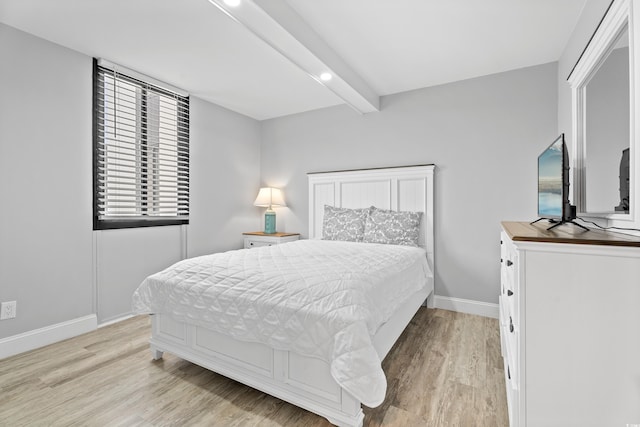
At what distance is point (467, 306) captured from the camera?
316 cm

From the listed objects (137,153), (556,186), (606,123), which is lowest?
(556,186)

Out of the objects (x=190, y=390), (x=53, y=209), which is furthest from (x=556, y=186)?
(x=53, y=209)

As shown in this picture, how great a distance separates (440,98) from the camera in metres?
3.30

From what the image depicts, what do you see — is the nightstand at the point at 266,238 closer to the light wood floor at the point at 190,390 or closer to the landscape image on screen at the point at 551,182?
the light wood floor at the point at 190,390

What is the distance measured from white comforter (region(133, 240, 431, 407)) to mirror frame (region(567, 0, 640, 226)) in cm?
123

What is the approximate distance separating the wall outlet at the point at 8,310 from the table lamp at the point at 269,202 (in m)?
2.58

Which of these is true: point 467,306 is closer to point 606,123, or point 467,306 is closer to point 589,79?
point 606,123

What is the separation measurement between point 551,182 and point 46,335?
12.6ft

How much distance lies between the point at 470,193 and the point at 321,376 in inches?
98.3

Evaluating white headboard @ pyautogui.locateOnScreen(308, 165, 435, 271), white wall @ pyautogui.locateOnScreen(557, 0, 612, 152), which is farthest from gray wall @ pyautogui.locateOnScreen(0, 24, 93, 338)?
white wall @ pyautogui.locateOnScreen(557, 0, 612, 152)

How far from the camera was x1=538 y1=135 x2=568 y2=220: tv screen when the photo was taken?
153cm

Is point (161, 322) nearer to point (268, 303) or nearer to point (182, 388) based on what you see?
point (182, 388)

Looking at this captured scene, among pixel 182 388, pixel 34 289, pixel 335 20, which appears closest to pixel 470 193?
pixel 335 20

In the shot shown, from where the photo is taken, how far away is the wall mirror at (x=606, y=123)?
1.40 metres
